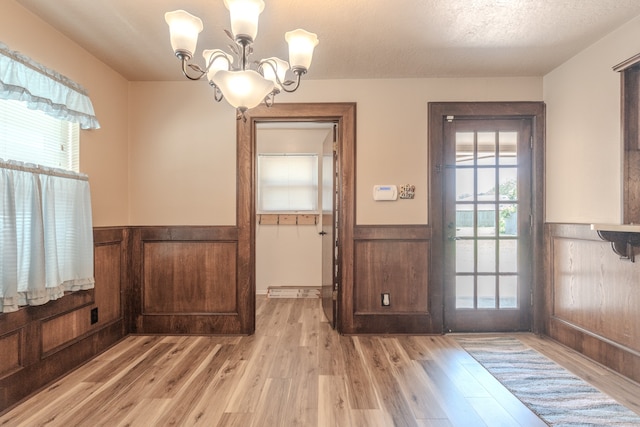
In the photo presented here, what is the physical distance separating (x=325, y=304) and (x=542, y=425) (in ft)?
7.40

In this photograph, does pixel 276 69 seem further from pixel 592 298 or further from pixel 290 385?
pixel 592 298

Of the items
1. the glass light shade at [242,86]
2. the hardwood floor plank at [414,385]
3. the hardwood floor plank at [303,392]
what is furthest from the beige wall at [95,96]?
the hardwood floor plank at [414,385]

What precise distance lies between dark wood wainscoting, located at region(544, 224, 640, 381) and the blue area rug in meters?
0.36

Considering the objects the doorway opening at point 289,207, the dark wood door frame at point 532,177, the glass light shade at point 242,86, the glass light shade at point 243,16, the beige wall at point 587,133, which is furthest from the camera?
the doorway opening at point 289,207

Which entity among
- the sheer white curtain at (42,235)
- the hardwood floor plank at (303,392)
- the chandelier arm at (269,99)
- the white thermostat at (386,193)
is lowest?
the hardwood floor plank at (303,392)

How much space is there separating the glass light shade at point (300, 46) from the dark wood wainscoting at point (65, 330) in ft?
7.16

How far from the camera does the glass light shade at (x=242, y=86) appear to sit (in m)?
1.66

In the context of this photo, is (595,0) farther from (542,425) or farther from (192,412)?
(192,412)

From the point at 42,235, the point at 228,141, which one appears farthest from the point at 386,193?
the point at 42,235

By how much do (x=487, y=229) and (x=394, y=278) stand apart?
100 centimetres

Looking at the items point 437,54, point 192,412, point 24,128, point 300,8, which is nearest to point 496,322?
point 437,54

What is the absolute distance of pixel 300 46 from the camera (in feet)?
5.71

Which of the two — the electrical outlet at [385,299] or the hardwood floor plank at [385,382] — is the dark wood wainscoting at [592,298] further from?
the hardwood floor plank at [385,382]

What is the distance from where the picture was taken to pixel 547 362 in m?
2.50
